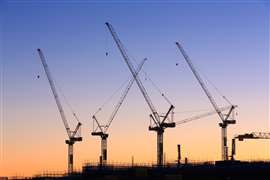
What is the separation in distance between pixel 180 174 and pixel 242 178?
601 inches

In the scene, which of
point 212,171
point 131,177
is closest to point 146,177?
point 131,177

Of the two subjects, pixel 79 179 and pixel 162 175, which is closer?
pixel 162 175

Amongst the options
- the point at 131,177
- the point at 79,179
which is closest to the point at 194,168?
the point at 131,177

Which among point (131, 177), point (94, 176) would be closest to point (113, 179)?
point (131, 177)

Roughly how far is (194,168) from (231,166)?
31.0ft

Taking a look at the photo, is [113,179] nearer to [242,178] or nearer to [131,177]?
[131,177]

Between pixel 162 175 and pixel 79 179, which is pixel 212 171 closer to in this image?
pixel 162 175

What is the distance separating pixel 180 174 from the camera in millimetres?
181750

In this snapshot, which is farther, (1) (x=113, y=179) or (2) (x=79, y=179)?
(2) (x=79, y=179)

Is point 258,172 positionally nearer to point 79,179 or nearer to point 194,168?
point 194,168

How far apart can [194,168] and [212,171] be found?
5.15 metres

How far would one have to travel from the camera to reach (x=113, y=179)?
581 ft

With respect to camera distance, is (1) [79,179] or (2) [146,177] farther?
(1) [79,179]

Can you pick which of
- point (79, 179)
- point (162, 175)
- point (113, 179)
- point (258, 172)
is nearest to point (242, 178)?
point (258, 172)
